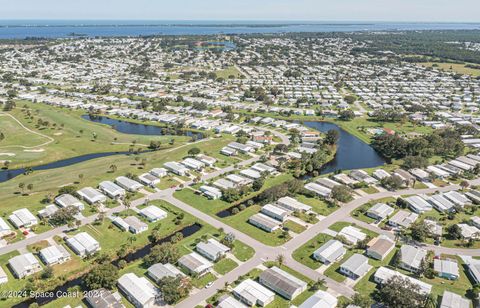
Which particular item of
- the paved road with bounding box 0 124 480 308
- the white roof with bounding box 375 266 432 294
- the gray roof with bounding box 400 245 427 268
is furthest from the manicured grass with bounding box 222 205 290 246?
the gray roof with bounding box 400 245 427 268

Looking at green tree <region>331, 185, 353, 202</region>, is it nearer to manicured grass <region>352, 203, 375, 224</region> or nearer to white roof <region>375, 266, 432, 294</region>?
manicured grass <region>352, 203, 375, 224</region>

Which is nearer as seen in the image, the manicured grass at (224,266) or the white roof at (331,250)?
the manicured grass at (224,266)

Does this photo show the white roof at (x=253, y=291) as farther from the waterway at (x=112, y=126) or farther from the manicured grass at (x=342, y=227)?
the waterway at (x=112, y=126)

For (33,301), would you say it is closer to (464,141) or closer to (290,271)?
(290,271)

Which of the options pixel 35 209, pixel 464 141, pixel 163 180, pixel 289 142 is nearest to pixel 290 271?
pixel 163 180

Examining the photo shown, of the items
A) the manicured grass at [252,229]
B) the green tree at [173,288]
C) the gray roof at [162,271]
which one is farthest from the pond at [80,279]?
the green tree at [173,288]

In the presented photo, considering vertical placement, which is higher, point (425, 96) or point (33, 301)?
point (425, 96)

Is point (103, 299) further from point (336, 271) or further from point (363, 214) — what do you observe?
point (363, 214)
